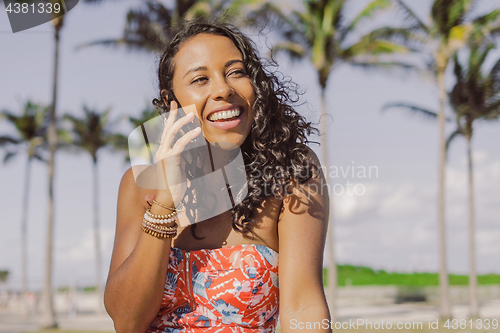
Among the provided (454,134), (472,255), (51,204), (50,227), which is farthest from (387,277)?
(51,204)

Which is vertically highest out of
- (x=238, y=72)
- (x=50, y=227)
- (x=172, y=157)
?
(x=238, y=72)

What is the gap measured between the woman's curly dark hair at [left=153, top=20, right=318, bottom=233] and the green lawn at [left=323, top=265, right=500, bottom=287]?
50158mm

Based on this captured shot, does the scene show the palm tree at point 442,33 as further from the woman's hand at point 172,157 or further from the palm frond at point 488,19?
the woman's hand at point 172,157

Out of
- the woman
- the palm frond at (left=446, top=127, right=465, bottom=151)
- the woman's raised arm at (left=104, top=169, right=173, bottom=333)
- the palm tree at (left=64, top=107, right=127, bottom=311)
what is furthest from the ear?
the palm tree at (left=64, top=107, right=127, bottom=311)

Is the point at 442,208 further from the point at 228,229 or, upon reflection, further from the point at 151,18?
the point at 228,229

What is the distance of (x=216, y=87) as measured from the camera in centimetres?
192

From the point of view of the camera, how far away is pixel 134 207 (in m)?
A: 2.13

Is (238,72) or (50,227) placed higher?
(238,72)

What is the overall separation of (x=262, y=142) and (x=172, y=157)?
0.46 m

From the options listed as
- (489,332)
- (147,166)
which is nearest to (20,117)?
(489,332)

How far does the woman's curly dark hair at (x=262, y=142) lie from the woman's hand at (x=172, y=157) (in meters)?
0.34

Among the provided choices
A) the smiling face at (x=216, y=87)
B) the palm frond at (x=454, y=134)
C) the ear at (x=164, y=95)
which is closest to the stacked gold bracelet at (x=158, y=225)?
the smiling face at (x=216, y=87)

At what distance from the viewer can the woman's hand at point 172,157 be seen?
171cm

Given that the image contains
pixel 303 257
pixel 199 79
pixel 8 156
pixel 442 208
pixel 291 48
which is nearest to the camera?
pixel 303 257
